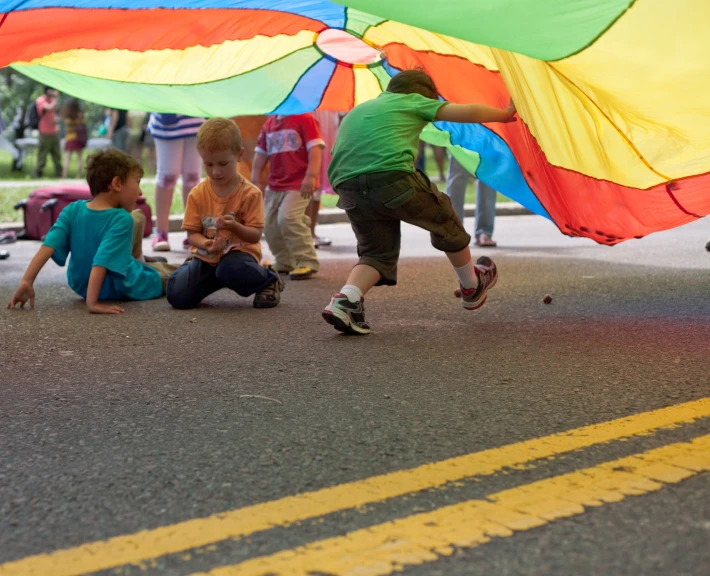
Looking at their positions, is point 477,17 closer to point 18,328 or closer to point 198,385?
point 198,385

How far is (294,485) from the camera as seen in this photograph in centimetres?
242

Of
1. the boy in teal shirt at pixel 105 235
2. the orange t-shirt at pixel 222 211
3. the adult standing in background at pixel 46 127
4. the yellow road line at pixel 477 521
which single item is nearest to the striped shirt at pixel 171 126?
the boy in teal shirt at pixel 105 235

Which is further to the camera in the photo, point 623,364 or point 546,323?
point 546,323

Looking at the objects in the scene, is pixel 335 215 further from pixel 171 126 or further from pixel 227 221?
pixel 227 221

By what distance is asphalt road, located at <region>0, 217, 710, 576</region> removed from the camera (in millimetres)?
2098

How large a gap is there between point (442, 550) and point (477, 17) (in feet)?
8.75

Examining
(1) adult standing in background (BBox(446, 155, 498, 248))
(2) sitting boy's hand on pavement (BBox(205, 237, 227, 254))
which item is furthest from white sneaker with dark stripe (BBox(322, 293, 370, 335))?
(1) adult standing in background (BBox(446, 155, 498, 248))

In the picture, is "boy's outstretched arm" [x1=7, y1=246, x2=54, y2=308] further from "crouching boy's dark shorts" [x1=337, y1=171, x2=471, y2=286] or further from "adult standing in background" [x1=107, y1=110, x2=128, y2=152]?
"adult standing in background" [x1=107, y1=110, x2=128, y2=152]

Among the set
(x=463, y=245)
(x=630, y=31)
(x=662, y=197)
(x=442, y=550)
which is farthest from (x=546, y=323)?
(x=442, y=550)

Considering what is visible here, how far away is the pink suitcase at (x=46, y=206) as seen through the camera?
9.05 m

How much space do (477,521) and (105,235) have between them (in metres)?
3.76

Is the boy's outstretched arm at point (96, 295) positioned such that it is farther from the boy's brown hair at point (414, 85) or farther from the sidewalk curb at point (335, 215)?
the sidewalk curb at point (335, 215)

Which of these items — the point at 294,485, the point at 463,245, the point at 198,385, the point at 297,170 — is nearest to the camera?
the point at 294,485

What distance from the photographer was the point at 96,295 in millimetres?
5270
